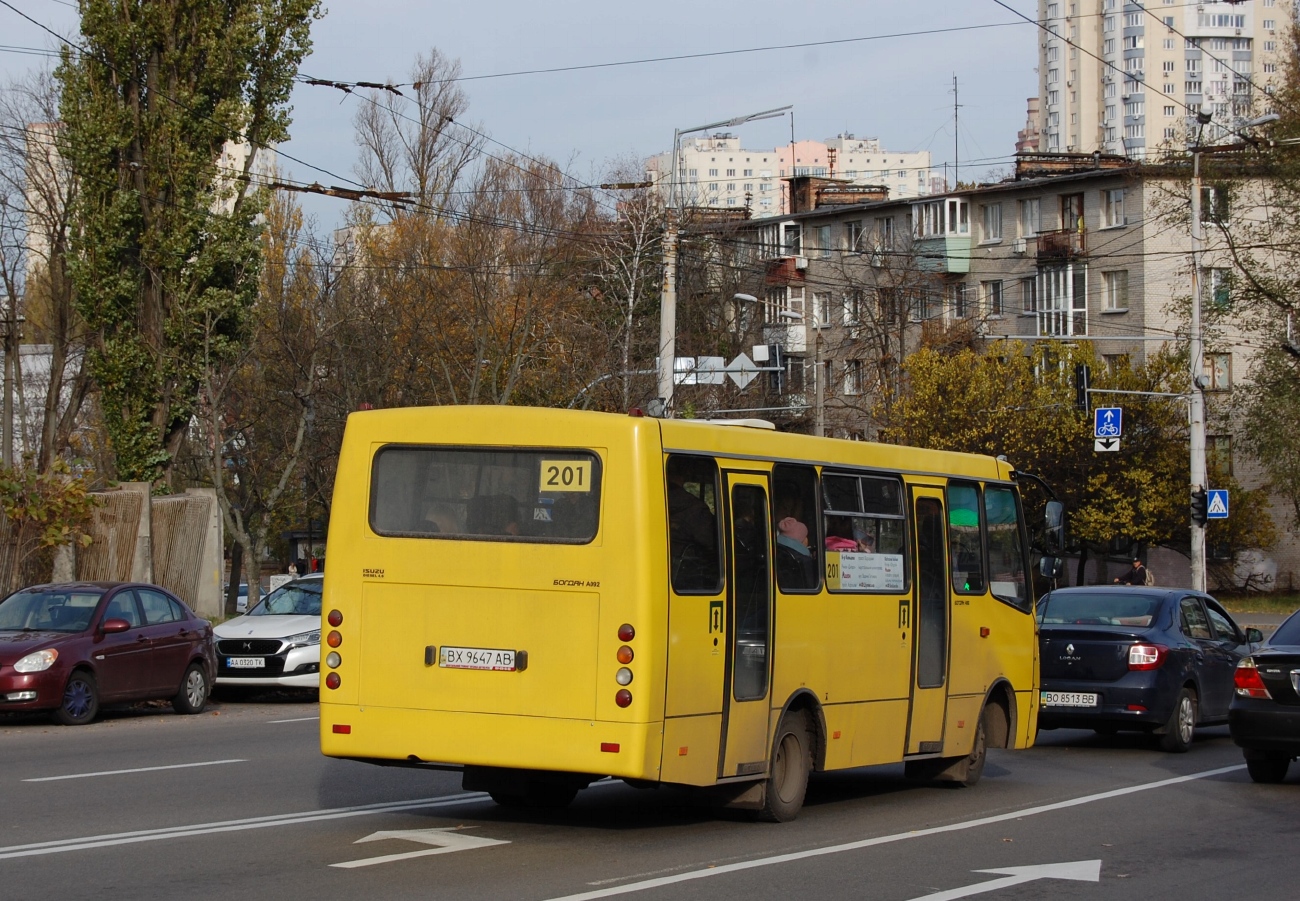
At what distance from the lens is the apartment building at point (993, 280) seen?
63.1m

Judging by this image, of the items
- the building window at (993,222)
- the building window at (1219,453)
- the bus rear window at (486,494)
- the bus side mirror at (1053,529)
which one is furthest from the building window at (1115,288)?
the bus rear window at (486,494)

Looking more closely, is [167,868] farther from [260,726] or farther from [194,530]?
[194,530]

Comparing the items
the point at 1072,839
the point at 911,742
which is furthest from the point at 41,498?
the point at 1072,839

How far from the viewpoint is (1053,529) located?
560 inches

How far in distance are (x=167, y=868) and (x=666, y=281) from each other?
17533 mm

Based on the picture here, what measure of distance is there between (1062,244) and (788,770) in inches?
2267

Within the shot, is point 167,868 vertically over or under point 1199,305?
under

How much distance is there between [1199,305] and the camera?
39812mm

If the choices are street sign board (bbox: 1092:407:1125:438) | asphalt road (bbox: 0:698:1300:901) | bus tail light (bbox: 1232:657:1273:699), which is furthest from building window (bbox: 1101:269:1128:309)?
bus tail light (bbox: 1232:657:1273:699)

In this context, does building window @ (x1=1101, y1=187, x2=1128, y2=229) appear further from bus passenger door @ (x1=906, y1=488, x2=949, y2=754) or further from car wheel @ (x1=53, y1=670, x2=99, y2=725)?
bus passenger door @ (x1=906, y1=488, x2=949, y2=754)

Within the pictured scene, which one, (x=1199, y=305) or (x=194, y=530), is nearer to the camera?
(x=194, y=530)

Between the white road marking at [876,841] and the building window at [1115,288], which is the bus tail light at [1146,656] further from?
the building window at [1115,288]

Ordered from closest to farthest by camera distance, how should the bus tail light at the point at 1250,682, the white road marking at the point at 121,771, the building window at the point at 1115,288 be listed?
1. the white road marking at the point at 121,771
2. the bus tail light at the point at 1250,682
3. the building window at the point at 1115,288

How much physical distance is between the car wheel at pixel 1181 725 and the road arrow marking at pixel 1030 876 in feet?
22.7
